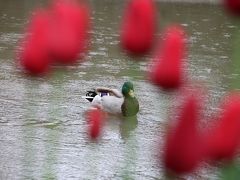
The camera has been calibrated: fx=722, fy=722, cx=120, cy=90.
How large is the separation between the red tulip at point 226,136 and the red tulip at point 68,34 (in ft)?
0.65

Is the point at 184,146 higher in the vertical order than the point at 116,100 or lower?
higher

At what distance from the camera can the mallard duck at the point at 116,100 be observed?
786 cm

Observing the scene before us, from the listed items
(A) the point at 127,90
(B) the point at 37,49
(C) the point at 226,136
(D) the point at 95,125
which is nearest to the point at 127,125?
(A) the point at 127,90

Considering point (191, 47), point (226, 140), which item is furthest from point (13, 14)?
point (226, 140)

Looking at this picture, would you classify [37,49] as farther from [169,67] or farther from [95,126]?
[95,126]

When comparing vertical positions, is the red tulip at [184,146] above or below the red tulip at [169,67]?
below

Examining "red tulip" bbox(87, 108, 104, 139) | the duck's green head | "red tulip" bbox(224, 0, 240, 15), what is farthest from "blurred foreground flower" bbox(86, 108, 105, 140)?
the duck's green head

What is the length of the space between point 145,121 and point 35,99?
1317 millimetres

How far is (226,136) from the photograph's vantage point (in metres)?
0.80

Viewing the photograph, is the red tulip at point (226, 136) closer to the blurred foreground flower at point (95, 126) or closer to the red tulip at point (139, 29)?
the red tulip at point (139, 29)

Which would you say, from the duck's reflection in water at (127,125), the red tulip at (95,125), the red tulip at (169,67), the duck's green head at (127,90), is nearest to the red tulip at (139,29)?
the red tulip at (169,67)

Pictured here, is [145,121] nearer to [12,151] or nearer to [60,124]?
[60,124]

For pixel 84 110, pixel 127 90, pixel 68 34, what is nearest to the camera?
pixel 68 34

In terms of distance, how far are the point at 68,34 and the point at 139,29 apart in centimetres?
9
